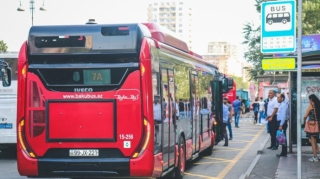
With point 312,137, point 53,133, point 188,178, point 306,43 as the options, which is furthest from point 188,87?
point 306,43

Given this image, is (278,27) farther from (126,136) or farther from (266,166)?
(266,166)

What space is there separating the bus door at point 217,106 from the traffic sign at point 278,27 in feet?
29.1

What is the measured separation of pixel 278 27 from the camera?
961 centimetres

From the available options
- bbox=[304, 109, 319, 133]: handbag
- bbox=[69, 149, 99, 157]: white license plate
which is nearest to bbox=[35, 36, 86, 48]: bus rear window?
bbox=[69, 149, 99, 157]: white license plate

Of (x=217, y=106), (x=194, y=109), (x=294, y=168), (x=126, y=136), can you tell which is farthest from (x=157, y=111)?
(x=217, y=106)

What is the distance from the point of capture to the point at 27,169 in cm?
1014

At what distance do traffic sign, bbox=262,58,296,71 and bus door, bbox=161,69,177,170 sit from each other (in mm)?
1964

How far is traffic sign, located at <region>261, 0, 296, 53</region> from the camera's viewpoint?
374 inches

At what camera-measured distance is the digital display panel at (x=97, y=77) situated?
10.1 metres

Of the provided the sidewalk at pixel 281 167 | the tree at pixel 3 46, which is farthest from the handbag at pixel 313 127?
the tree at pixel 3 46

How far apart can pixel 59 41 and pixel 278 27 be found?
12.0ft

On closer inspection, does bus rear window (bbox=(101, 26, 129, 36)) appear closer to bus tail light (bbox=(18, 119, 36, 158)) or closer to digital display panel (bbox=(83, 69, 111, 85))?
digital display panel (bbox=(83, 69, 111, 85))

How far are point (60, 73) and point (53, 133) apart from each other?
1018mm

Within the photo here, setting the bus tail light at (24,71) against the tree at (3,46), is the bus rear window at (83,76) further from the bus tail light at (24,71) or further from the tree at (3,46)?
the tree at (3,46)
